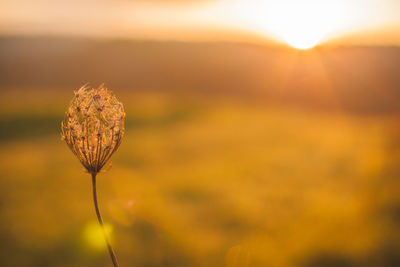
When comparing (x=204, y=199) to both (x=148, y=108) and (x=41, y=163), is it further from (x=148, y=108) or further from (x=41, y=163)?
(x=148, y=108)

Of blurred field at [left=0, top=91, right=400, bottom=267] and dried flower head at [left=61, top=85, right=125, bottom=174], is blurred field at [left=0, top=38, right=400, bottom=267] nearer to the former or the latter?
blurred field at [left=0, top=91, right=400, bottom=267]

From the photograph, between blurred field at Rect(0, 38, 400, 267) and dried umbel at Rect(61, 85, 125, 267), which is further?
blurred field at Rect(0, 38, 400, 267)

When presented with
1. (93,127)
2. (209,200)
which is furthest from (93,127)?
(209,200)

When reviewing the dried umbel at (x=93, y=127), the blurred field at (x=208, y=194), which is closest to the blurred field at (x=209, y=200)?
the blurred field at (x=208, y=194)

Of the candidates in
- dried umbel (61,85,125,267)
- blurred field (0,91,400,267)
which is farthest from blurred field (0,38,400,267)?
dried umbel (61,85,125,267)

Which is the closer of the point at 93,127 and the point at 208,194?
the point at 93,127

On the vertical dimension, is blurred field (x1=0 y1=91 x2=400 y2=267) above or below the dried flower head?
above

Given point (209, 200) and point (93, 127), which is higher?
point (209, 200)

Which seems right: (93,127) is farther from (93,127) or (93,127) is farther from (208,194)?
(208,194)
